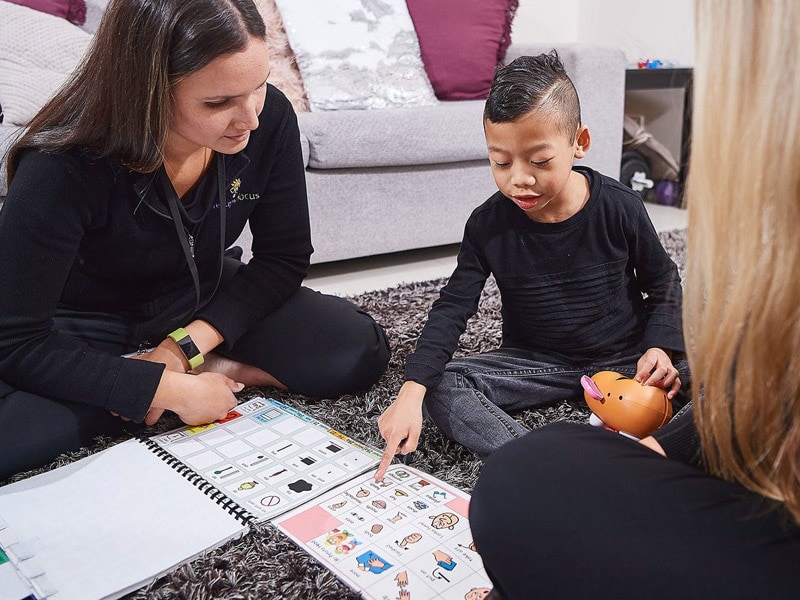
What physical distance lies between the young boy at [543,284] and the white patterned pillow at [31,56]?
3.56ft

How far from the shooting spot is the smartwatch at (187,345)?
1.09 meters

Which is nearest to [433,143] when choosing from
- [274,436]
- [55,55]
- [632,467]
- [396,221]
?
[396,221]

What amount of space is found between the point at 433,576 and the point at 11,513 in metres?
0.49

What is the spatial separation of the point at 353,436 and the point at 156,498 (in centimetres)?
29

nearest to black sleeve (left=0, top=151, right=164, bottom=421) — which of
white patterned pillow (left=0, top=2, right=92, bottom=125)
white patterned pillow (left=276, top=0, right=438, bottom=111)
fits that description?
white patterned pillow (left=0, top=2, right=92, bottom=125)

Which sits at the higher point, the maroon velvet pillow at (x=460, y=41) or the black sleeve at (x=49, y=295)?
the maroon velvet pillow at (x=460, y=41)

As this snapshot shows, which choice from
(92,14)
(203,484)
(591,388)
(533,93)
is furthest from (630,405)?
(92,14)

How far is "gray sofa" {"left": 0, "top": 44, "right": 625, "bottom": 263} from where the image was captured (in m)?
1.87

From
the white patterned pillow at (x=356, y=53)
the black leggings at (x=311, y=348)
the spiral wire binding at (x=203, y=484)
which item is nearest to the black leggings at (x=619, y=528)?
the spiral wire binding at (x=203, y=484)

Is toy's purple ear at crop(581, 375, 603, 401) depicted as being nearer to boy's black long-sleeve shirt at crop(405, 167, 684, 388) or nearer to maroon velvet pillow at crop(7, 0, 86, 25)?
boy's black long-sleeve shirt at crop(405, 167, 684, 388)

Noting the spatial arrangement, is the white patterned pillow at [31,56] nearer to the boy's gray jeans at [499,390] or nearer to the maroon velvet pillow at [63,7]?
the maroon velvet pillow at [63,7]

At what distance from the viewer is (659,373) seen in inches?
39.8

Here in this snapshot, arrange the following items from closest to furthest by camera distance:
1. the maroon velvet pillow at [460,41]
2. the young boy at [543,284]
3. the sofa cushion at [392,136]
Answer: the young boy at [543,284] → the sofa cushion at [392,136] → the maroon velvet pillow at [460,41]

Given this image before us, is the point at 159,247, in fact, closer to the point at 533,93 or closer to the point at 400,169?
the point at 533,93
